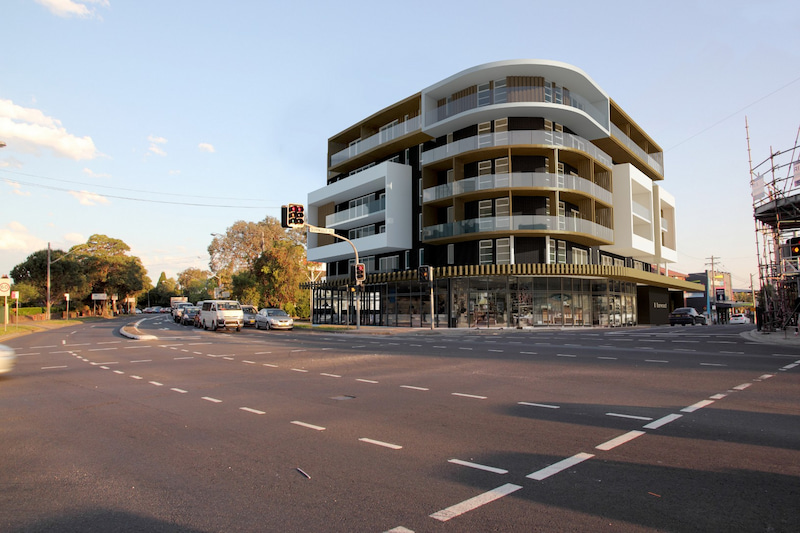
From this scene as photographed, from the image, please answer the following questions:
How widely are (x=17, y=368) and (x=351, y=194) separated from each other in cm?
3603

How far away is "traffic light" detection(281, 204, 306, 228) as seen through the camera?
2484 cm

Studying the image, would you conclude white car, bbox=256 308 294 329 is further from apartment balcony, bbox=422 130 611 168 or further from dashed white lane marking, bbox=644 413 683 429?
dashed white lane marking, bbox=644 413 683 429

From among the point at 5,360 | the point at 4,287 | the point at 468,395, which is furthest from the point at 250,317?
the point at 468,395

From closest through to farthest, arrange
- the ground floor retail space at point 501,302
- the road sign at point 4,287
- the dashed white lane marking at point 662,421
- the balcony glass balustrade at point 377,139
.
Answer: the dashed white lane marking at point 662,421 < the road sign at point 4,287 < the ground floor retail space at point 501,302 < the balcony glass balustrade at point 377,139

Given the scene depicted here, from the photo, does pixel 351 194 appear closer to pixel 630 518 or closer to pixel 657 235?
pixel 657 235

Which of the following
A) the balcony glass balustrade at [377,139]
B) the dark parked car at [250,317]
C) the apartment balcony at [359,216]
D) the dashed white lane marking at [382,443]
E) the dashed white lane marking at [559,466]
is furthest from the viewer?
the apartment balcony at [359,216]

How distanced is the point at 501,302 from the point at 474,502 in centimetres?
3384

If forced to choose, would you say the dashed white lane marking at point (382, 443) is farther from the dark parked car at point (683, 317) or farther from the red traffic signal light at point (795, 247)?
the dark parked car at point (683, 317)

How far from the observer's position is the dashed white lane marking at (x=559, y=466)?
4863mm

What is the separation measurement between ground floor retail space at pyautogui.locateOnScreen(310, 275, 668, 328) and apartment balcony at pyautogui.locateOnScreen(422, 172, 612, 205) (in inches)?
261

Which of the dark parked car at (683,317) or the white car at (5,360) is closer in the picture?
the white car at (5,360)

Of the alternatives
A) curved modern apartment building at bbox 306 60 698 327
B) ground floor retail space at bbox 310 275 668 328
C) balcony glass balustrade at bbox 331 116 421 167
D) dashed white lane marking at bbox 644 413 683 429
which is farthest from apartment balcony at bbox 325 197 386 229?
dashed white lane marking at bbox 644 413 683 429

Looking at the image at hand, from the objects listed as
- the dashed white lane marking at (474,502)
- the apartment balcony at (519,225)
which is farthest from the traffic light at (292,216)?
the dashed white lane marking at (474,502)

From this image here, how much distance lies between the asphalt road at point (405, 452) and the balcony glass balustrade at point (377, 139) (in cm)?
3347
